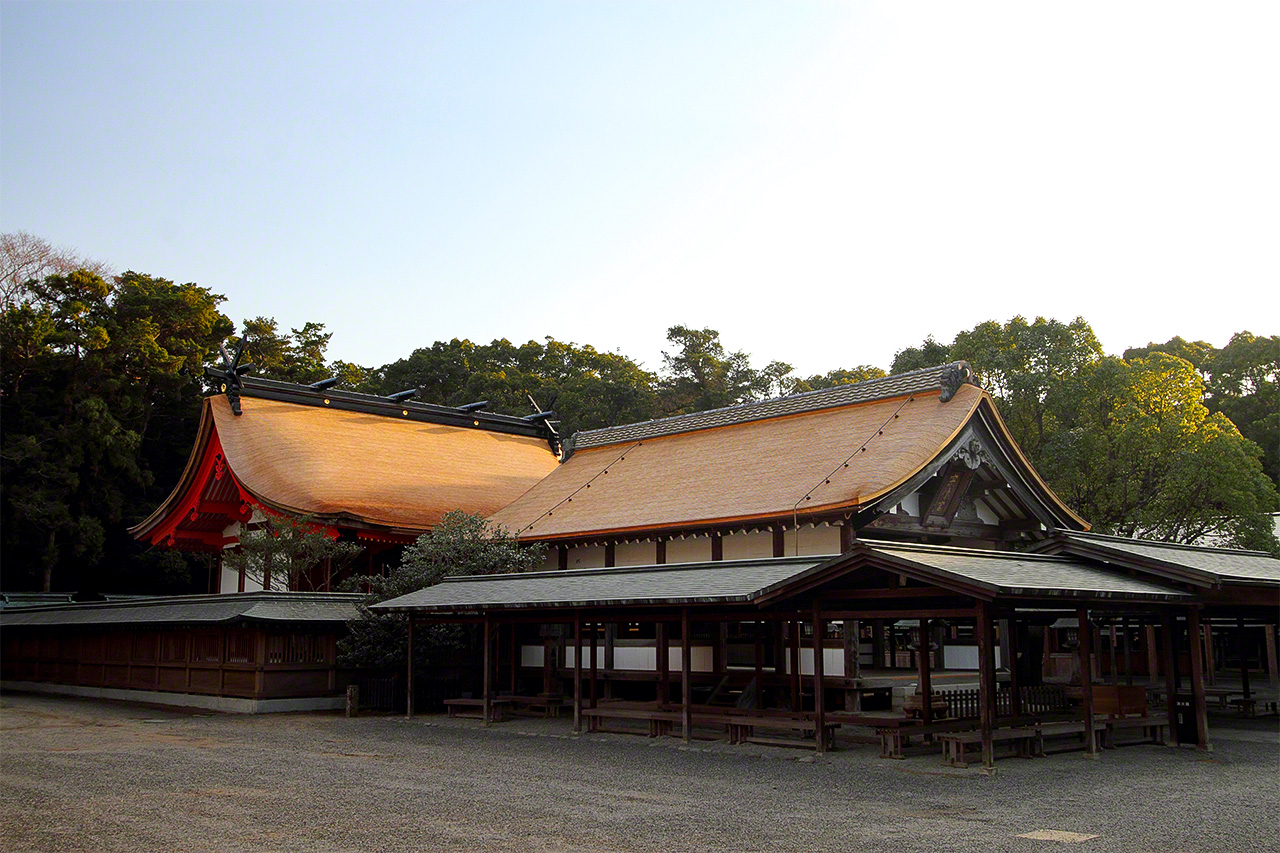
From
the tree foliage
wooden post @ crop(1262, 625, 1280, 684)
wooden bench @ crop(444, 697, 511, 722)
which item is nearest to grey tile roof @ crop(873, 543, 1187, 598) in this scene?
wooden bench @ crop(444, 697, 511, 722)

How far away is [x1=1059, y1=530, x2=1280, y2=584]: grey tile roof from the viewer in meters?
15.8

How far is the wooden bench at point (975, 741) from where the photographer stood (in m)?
13.6

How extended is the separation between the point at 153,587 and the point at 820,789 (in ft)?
121

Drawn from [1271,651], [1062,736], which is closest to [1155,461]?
[1271,651]

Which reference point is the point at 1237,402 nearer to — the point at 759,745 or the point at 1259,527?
the point at 1259,527

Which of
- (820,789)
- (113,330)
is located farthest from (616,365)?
(820,789)

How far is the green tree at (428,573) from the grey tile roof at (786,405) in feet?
20.4

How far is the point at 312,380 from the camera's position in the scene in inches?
1911

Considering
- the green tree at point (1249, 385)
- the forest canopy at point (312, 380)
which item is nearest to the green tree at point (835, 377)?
the forest canopy at point (312, 380)

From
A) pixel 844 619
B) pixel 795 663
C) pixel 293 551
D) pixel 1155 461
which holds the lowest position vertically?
pixel 795 663

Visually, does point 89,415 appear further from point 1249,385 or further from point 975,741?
point 1249,385

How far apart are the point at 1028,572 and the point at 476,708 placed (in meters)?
12.0

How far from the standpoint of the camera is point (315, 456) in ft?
95.7

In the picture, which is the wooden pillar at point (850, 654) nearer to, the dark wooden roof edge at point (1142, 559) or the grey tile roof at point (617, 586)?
the grey tile roof at point (617, 586)
